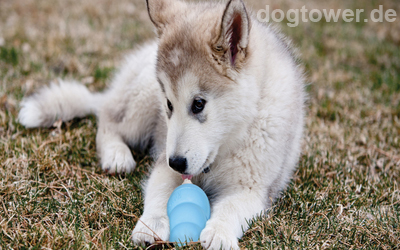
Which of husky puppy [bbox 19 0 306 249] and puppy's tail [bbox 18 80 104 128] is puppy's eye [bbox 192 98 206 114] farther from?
puppy's tail [bbox 18 80 104 128]

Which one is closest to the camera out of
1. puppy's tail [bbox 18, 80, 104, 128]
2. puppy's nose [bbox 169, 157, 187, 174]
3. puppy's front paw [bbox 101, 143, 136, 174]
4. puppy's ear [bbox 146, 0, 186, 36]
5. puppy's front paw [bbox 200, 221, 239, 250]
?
puppy's front paw [bbox 200, 221, 239, 250]

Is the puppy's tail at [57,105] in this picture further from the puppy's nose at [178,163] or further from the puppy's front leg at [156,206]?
the puppy's nose at [178,163]

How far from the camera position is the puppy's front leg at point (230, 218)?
2139 mm

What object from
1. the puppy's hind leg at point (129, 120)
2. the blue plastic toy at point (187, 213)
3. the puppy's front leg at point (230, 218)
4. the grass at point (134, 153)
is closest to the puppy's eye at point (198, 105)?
the blue plastic toy at point (187, 213)

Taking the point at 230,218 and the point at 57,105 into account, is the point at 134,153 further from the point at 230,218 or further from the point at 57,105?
the point at 230,218

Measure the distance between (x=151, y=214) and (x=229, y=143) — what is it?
2.25 ft

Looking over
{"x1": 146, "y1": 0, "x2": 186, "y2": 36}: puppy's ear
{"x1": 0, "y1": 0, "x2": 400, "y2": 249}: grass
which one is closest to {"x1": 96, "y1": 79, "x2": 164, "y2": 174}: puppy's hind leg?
{"x1": 0, "y1": 0, "x2": 400, "y2": 249}: grass

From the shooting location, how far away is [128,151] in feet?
11.1

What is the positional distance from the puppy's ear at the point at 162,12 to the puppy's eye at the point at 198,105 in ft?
2.14

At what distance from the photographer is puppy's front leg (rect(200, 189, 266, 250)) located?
84.2 inches

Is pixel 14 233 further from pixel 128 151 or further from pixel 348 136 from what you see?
pixel 348 136

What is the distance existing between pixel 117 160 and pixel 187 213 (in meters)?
1.12

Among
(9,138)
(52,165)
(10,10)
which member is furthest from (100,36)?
(52,165)

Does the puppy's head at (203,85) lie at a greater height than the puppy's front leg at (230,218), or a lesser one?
greater
